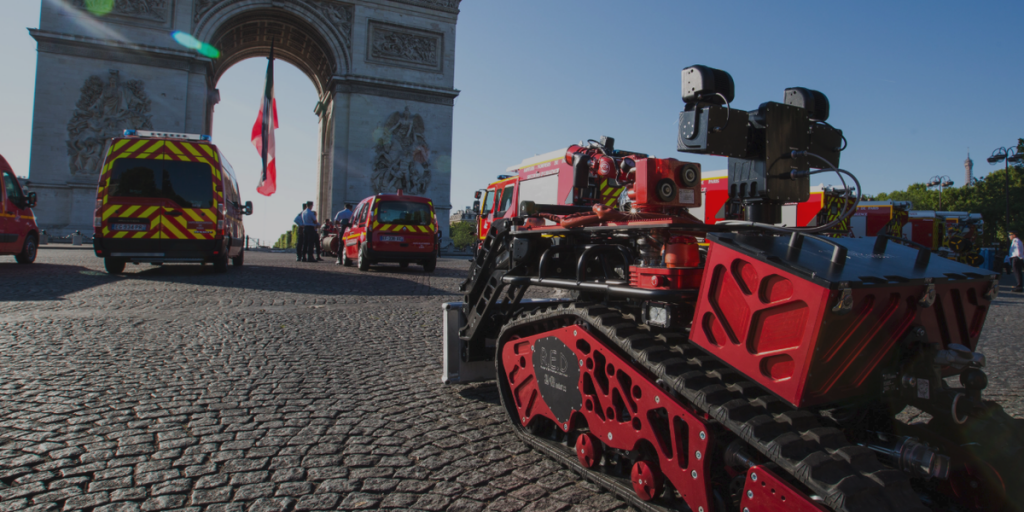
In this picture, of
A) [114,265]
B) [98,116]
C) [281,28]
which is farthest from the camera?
[281,28]

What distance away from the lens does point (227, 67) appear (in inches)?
1443

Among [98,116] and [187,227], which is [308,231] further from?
[98,116]

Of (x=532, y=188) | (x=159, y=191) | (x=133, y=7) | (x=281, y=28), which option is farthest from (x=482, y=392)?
(x=281, y=28)

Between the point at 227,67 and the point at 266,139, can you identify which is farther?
the point at 227,67

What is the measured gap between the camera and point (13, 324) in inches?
220

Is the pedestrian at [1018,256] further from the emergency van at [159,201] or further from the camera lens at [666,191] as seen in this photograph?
the emergency van at [159,201]

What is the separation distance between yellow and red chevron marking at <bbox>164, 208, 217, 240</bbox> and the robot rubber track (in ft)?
34.7

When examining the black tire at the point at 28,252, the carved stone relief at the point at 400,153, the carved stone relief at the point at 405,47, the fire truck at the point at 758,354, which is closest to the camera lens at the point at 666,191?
the fire truck at the point at 758,354

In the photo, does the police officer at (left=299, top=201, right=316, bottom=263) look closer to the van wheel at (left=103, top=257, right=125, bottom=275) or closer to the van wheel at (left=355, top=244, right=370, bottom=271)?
the van wheel at (left=355, top=244, right=370, bottom=271)

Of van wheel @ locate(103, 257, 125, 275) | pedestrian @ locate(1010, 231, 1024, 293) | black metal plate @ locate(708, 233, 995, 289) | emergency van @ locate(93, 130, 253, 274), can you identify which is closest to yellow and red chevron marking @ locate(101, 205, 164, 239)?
emergency van @ locate(93, 130, 253, 274)

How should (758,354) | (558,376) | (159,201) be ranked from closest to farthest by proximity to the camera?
(758,354), (558,376), (159,201)

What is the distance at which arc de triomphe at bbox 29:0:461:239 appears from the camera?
26359mm

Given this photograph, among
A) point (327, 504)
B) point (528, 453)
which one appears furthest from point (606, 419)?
point (327, 504)

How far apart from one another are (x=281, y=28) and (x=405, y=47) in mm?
7882
